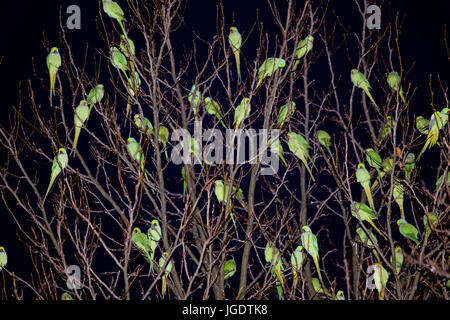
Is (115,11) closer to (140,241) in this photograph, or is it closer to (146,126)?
(146,126)

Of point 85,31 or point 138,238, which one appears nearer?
point 138,238

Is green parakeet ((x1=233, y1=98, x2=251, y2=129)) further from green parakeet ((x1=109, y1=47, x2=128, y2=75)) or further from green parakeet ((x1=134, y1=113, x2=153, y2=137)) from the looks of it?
green parakeet ((x1=109, y1=47, x2=128, y2=75))

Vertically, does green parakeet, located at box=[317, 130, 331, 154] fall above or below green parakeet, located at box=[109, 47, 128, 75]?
below

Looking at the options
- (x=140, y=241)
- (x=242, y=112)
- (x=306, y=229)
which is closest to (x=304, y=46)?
(x=242, y=112)

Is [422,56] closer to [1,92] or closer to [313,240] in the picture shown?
[313,240]

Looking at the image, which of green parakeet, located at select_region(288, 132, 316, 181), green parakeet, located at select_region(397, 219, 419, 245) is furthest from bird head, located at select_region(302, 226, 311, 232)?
green parakeet, located at select_region(397, 219, 419, 245)

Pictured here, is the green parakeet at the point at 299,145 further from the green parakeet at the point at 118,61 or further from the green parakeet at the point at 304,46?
the green parakeet at the point at 118,61
